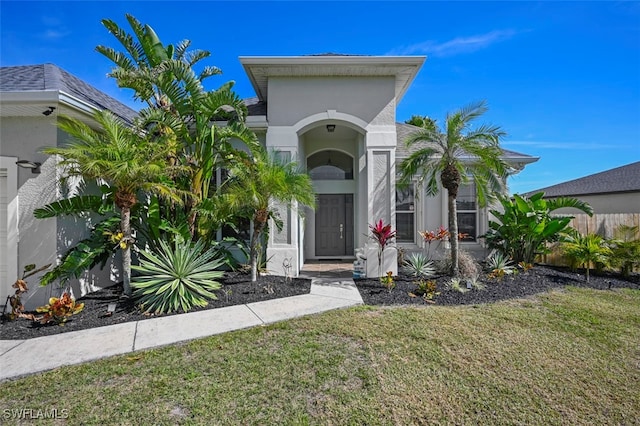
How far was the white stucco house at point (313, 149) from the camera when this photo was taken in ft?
20.4

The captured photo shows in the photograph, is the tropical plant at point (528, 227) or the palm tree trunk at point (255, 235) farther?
the tropical plant at point (528, 227)

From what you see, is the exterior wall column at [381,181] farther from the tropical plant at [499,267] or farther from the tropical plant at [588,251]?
the tropical plant at [588,251]

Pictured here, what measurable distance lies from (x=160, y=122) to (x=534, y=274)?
36.4 feet

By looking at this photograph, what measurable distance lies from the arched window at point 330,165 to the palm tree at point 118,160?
22.1ft

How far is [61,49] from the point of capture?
8312mm

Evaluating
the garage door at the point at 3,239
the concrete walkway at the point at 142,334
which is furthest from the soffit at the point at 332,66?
the concrete walkway at the point at 142,334

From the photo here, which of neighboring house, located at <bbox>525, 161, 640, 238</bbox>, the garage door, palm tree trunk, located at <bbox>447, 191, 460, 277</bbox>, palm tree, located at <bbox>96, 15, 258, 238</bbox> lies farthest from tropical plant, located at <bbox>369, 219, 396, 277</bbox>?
neighboring house, located at <bbox>525, 161, 640, 238</bbox>

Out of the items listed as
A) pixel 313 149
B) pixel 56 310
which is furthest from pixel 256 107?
pixel 56 310

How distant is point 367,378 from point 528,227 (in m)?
8.27

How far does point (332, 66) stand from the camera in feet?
27.6

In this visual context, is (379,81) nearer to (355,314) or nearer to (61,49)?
(355,314)

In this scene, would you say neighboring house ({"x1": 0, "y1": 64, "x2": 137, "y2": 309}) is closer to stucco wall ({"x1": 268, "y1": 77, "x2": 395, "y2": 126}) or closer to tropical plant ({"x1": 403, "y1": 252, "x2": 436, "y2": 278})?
stucco wall ({"x1": 268, "y1": 77, "x2": 395, "y2": 126})

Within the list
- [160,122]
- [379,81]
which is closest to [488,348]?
[379,81]

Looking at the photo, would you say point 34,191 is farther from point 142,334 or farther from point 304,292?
point 304,292
